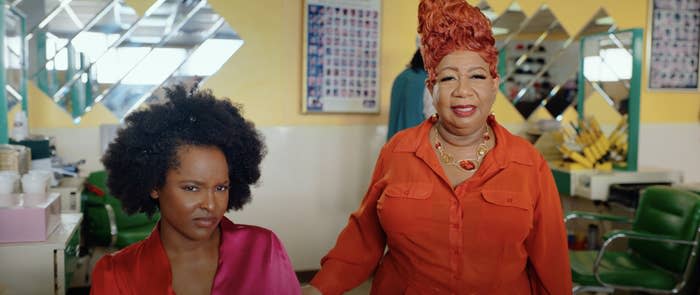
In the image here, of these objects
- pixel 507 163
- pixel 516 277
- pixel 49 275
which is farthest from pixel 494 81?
pixel 49 275

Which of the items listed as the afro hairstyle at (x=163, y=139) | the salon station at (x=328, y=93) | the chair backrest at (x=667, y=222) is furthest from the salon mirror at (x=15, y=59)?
the chair backrest at (x=667, y=222)

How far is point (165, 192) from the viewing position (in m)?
1.47

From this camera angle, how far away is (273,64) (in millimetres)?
4379

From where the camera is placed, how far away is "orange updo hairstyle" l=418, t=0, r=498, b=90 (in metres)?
1.67

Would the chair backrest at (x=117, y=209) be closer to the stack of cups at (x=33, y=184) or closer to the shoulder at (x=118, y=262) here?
the stack of cups at (x=33, y=184)

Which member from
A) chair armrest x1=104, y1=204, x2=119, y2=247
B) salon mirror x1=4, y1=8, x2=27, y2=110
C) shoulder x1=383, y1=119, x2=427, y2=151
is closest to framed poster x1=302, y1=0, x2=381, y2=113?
chair armrest x1=104, y1=204, x2=119, y2=247

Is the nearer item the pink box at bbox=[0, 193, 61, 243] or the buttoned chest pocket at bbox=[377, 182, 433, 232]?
the buttoned chest pocket at bbox=[377, 182, 433, 232]

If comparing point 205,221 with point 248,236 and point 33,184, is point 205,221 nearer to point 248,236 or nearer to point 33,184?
point 248,236

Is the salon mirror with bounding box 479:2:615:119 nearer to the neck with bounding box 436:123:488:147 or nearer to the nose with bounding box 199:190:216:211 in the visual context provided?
the neck with bounding box 436:123:488:147

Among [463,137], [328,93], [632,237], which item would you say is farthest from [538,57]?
[463,137]

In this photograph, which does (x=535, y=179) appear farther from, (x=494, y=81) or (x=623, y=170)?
(x=623, y=170)

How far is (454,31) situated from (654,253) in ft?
7.03

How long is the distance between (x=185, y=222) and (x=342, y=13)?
3207 mm

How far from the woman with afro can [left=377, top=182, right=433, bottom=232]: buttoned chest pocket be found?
0.31 meters
